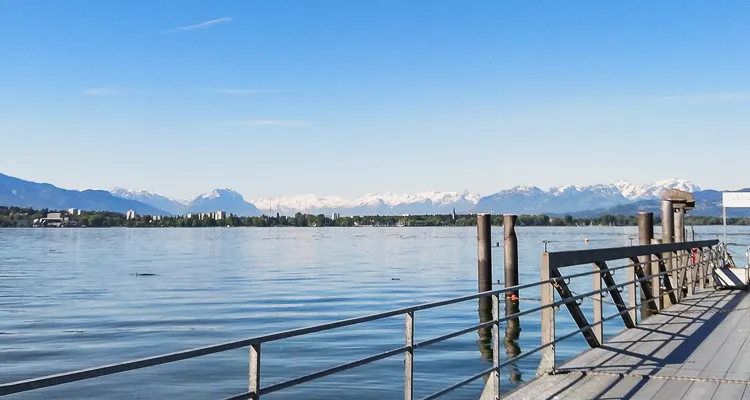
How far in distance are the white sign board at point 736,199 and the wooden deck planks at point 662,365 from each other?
11.1m

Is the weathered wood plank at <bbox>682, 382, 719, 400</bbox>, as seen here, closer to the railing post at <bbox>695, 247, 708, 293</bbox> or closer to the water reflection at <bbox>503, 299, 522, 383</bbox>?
the water reflection at <bbox>503, 299, 522, 383</bbox>

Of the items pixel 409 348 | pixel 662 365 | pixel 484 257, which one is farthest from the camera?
pixel 484 257

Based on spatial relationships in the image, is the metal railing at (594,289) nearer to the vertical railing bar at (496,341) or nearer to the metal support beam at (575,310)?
the metal support beam at (575,310)

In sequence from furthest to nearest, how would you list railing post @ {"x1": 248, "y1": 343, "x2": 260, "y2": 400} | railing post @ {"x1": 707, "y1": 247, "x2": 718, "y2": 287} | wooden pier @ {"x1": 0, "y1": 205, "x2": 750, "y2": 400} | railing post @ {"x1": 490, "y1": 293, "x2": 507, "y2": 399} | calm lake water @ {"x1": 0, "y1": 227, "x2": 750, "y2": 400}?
railing post @ {"x1": 707, "y1": 247, "x2": 718, "y2": 287}, calm lake water @ {"x1": 0, "y1": 227, "x2": 750, "y2": 400}, railing post @ {"x1": 490, "y1": 293, "x2": 507, "y2": 399}, wooden pier @ {"x1": 0, "y1": 205, "x2": 750, "y2": 400}, railing post @ {"x1": 248, "y1": 343, "x2": 260, "y2": 400}

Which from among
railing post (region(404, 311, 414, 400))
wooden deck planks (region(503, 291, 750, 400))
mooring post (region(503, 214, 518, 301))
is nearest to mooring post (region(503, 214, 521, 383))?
mooring post (region(503, 214, 518, 301))

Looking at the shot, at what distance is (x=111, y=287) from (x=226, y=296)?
8470 mm

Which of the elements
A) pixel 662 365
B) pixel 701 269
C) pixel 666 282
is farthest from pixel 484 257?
pixel 662 365

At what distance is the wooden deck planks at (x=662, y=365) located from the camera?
284 inches

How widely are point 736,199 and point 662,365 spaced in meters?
16.0

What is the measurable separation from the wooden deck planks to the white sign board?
36.3 feet

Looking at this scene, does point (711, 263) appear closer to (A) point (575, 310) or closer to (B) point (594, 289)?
(B) point (594, 289)

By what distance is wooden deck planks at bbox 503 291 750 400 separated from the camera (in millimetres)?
7223

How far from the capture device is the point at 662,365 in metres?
8.52

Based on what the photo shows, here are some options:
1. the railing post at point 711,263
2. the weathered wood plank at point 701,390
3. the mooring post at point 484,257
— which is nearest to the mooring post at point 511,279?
the mooring post at point 484,257
